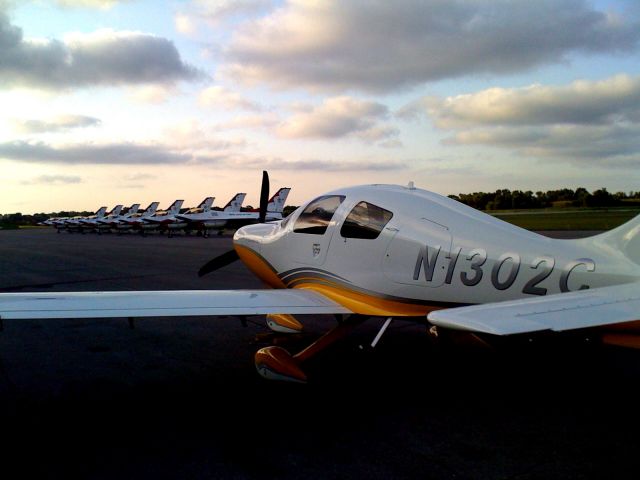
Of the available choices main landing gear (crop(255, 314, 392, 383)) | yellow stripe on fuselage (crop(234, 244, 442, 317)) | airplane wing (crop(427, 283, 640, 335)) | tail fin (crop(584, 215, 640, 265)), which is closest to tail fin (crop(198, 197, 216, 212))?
yellow stripe on fuselage (crop(234, 244, 442, 317))

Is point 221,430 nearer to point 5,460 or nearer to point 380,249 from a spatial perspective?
point 5,460

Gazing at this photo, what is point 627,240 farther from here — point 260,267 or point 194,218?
point 194,218

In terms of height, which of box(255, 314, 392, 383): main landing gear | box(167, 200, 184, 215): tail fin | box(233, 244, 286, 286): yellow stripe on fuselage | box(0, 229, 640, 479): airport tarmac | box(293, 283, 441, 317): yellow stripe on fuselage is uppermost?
box(167, 200, 184, 215): tail fin

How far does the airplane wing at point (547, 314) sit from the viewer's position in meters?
2.99

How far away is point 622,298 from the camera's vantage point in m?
3.54

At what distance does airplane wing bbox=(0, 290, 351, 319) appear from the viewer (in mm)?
4676

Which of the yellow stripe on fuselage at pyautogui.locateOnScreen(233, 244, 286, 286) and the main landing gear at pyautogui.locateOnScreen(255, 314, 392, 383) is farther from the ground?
the yellow stripe on fuselage at pyautogui.locateOnScreen(233, 244, 286, 286)

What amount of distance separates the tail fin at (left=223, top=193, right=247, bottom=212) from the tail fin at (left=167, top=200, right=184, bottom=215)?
685cm

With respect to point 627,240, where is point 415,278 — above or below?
below

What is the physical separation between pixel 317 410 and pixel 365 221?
2.20m

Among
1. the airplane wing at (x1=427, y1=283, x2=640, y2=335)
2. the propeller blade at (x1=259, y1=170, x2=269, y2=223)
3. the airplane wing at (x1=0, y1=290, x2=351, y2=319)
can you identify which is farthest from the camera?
the propeller blade at (x1=259, y1=170, x2=269, y2=223)

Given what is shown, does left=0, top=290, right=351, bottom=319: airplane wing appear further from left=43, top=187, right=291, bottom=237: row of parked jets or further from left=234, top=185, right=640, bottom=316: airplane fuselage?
left=43, top=187, right=291, bottom=237: row of parked jets

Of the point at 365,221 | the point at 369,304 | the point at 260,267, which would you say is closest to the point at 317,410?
the point at 369,304

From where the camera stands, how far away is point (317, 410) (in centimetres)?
488
